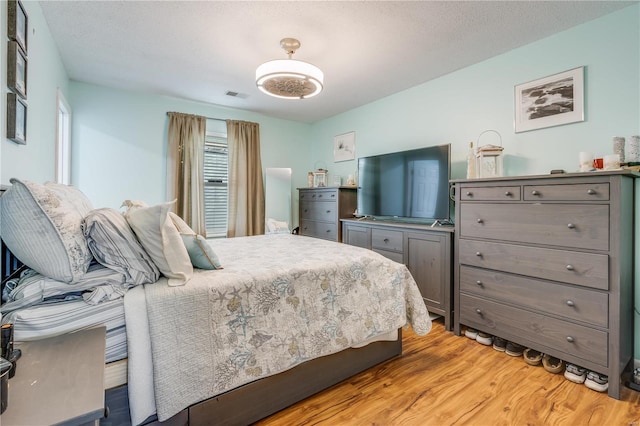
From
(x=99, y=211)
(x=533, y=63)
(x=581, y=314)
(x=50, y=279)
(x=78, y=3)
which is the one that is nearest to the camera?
(x=50, y=279)

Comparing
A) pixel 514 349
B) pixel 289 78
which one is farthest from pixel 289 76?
pixel 514 349

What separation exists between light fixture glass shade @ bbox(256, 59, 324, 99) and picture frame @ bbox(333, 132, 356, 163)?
6.02 feet

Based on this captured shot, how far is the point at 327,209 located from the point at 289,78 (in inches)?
82.8

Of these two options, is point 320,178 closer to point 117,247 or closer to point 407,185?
point 407,185

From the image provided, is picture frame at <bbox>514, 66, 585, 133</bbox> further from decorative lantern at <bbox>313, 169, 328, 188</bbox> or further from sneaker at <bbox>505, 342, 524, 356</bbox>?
decorative lantern at <bbox>313, 169, 328, 188</bbox>

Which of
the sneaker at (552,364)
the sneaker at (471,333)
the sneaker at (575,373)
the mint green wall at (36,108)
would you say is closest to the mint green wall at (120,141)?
the mint green wall at (36,108)

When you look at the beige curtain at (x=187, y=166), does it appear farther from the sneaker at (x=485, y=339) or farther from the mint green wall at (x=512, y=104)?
the sneaker at (x=485, y=339)

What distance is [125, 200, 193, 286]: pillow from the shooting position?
138 cm

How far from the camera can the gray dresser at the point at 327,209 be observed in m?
4.06

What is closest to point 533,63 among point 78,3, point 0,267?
point 78,3

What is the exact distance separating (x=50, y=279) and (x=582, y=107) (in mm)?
3438

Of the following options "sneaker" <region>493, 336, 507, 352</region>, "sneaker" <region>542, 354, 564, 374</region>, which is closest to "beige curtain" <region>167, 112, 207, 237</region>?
"sneaker" <region>493, 336, 507, 352</region>

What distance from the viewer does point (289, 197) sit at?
4992 millimetres

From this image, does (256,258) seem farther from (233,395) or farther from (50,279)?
(50,279)
